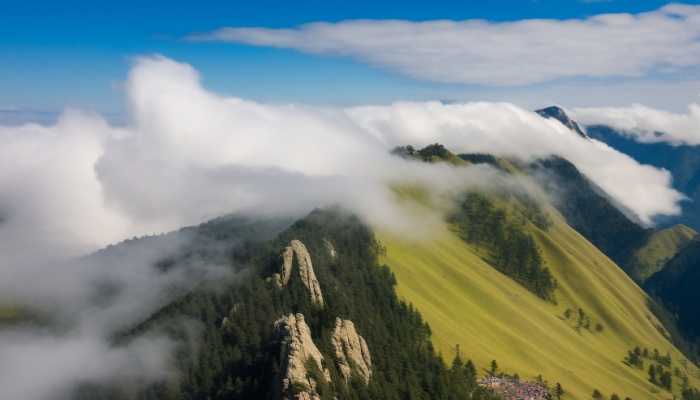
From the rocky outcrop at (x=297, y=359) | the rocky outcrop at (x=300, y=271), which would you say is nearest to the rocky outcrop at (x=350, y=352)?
the rocky outcrop at (x=297, y=359)

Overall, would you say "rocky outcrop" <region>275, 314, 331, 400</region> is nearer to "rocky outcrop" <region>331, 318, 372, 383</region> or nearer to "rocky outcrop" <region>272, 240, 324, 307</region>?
"rocky outcrop" <region>331, 318, 372, 383</region>

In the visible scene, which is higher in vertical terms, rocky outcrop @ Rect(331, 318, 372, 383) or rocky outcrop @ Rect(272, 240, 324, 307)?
rocky outcrop @ Rect(272, 240, 324, 307)

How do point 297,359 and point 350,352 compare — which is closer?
point 297,359

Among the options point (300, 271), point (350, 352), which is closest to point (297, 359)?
point (350, 352)

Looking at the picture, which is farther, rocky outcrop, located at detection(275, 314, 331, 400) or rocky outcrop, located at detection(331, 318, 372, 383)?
rocky outcrop, located at detection(331, 318, 372, 383)

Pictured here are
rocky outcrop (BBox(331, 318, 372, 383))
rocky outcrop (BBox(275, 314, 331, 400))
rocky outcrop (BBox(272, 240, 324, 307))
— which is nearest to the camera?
rocky outcrop (BBox(275, 314, 331, 400))

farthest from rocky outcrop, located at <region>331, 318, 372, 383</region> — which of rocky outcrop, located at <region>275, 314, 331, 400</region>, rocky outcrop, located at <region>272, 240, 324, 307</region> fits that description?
rocky outcrop, located at <region>272, 240, 324, 307</region>

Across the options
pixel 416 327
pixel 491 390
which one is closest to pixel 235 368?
pixel 416 327

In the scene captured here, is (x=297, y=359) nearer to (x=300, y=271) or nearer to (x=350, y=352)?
(x=350, y=352)
